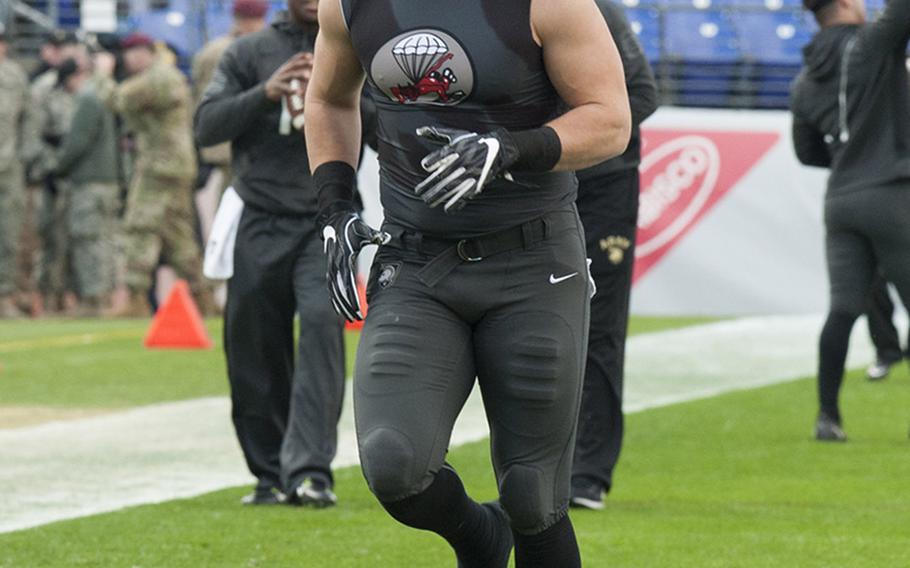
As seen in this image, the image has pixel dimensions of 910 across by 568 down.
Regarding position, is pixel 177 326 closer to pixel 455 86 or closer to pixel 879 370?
pixel 879 370

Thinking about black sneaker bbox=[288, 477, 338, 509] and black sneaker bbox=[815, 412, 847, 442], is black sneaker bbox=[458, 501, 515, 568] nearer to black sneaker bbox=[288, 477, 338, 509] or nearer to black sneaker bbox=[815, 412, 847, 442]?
black sneaker bbox=[288, 477, 338, 509]

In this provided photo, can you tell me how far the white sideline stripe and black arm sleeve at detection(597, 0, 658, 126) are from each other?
233 cm

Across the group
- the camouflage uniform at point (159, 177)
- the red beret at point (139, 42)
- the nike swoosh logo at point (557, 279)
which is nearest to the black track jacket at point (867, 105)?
the nike swoosh logo at point (557, 279)

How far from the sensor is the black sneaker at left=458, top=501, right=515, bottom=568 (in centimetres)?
495

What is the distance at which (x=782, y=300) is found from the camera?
1684 centimetres

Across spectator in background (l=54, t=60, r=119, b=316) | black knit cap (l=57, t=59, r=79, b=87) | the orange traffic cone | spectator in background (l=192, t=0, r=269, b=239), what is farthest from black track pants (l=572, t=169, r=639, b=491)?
black knit cap (l=57, t=59, r=79, b=87)

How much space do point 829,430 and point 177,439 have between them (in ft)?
10.1

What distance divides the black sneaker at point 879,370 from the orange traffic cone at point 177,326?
5.00 meters

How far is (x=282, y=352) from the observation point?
24.0 feet

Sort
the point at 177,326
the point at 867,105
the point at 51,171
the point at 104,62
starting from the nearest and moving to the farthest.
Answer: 1. the point at 867,105
2. the point at 177,326
3. the point at 51,171
4. the point at 104,62

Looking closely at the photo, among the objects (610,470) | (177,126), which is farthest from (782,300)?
(610,470)

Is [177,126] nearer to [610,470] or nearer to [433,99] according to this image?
→ [610,470]

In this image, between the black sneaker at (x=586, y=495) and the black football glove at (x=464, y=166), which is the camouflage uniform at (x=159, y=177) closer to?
the black sneaker at (x=586, y=495)

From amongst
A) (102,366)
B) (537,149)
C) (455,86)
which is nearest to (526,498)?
(537,149)
